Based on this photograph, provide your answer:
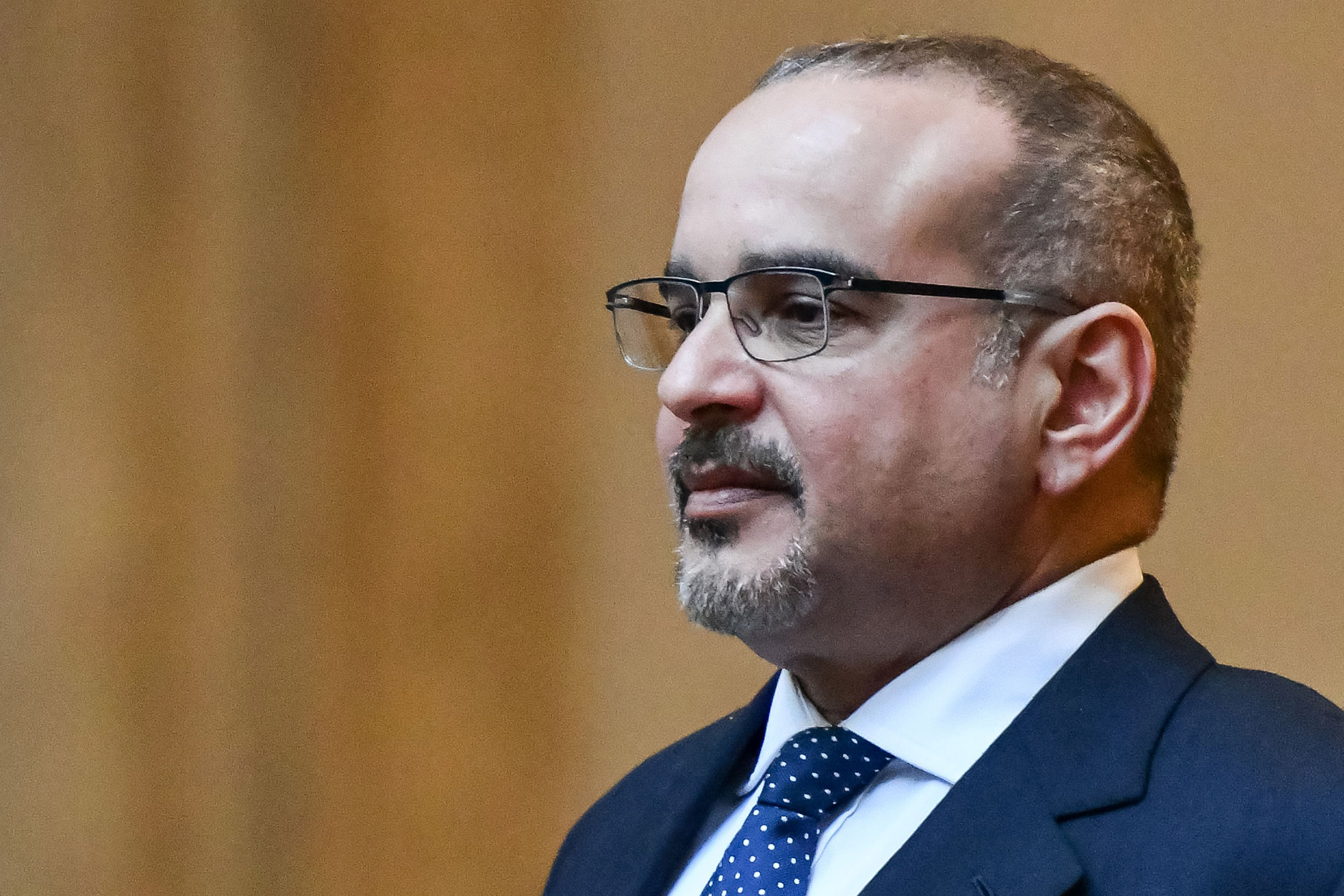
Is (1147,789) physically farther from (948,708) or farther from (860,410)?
(860,410)

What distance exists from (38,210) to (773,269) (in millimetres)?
1931

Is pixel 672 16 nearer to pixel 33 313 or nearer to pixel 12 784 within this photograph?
pixel 33 313

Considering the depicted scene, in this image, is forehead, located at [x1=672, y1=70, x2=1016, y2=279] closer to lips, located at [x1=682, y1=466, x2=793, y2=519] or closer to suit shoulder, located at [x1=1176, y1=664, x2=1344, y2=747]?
lips, located at [x1=682, y1=466, x2=793, y2=519]

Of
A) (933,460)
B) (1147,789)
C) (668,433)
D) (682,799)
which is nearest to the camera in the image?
(1147,789)

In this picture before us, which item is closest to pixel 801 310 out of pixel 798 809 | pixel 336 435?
pixel 798 809

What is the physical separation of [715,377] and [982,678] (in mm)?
399

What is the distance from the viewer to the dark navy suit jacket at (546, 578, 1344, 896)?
1.24m

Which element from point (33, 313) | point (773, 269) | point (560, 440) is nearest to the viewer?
point (773, 269)

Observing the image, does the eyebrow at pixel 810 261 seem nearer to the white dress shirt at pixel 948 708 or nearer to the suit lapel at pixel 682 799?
the white dress shirt at pixel 948 708

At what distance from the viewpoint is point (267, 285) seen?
2930 mm

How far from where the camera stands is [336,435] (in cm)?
298

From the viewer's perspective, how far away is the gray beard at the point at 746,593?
4.65 feet

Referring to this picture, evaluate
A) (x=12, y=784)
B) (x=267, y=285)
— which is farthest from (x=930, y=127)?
(x=12, y=784)

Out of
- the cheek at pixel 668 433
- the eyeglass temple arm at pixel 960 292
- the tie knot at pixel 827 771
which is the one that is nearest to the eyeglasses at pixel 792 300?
the eyeglass temple arm at pixel 960 292
